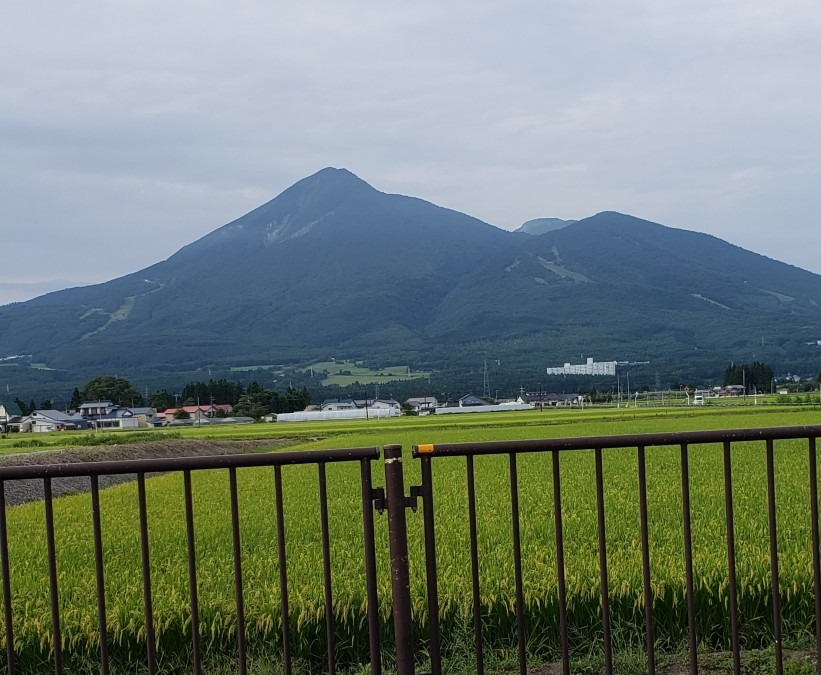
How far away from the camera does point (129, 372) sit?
639ft

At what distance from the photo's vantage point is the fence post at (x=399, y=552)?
374 centimetres

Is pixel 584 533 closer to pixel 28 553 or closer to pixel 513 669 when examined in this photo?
pixel 513 669

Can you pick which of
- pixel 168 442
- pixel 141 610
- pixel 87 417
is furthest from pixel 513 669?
pixel 87 417

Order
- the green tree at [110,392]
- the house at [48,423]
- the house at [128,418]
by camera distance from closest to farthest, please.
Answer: the house at [48,423] → the house at [128,418] → the green tree at [110,392]

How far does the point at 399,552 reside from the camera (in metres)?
3.76

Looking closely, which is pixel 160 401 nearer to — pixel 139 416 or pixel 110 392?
pixel 110 392

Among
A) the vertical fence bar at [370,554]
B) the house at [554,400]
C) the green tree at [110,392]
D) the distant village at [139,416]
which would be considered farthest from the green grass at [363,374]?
the vertical fence bar at [370,554]

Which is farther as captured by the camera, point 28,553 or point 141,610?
point 28,553

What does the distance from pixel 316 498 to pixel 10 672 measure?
10.2 m

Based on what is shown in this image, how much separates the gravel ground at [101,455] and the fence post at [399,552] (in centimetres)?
1486

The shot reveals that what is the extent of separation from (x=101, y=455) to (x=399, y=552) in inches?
1144

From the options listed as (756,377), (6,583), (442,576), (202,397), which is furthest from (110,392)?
(6,583)

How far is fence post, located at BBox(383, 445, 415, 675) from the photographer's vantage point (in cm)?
374

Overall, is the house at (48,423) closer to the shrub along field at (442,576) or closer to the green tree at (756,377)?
the shrub along field at (442,576)
